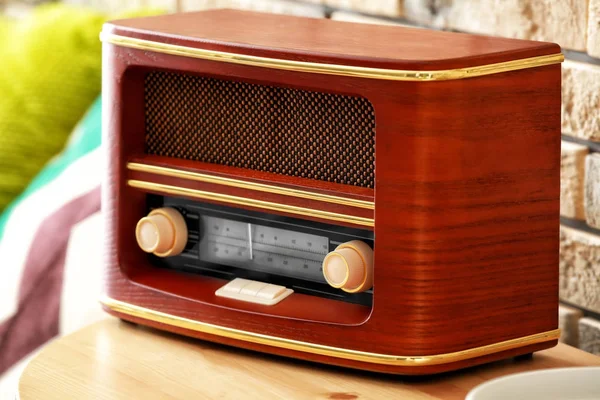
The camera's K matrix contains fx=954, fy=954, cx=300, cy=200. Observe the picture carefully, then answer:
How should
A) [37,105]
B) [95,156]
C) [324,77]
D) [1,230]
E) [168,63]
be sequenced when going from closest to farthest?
[324,77]
[168,63]
[95,156]
[1,230]
[37,105]

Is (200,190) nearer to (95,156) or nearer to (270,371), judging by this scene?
(270,371)

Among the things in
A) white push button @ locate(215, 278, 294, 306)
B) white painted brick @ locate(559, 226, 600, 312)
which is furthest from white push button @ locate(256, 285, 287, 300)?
white painted brick @ locate(559, 226, 600, 312)

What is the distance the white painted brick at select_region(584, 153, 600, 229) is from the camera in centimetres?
114

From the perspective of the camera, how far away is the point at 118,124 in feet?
3.50

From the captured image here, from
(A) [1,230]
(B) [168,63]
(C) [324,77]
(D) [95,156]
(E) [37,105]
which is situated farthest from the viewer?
(E) [37,105]

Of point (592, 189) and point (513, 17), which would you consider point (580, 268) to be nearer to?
point (592, 189)

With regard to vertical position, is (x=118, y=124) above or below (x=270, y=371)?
above

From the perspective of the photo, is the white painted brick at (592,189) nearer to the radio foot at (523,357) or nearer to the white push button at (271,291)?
the radio foot at (523,357)

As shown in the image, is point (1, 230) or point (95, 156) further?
point (1, 230)

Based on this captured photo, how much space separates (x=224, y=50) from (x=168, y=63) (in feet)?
0.26

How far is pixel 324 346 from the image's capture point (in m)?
0.97

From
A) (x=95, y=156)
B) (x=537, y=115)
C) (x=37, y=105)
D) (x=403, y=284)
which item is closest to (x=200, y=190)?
(x=403, y=284)

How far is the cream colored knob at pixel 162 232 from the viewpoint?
1.06 metres

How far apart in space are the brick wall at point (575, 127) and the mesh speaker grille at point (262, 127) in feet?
1.12
